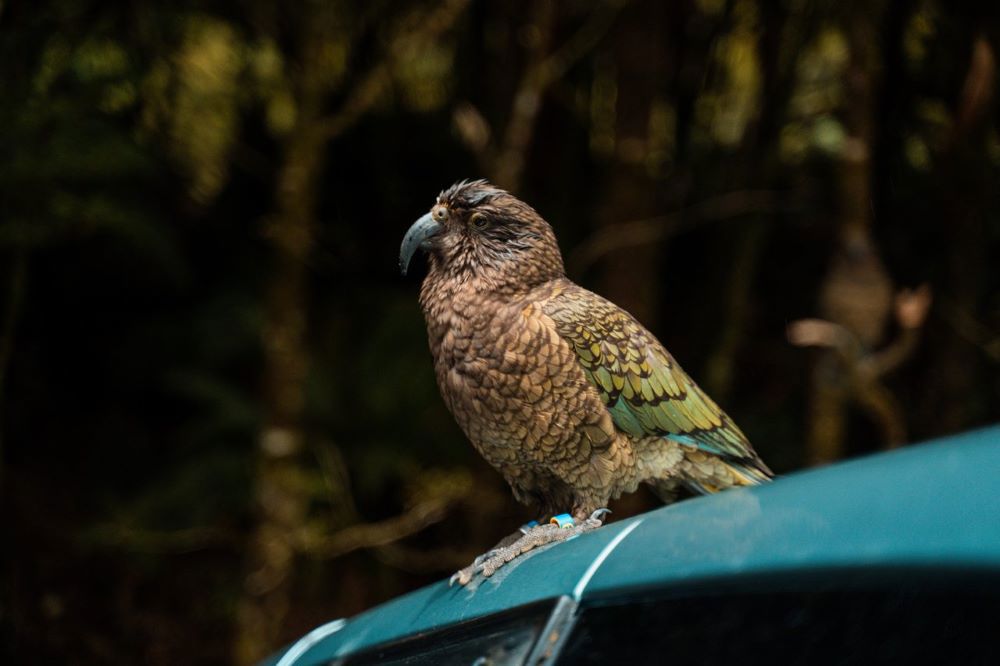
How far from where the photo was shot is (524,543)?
2045 millimetres

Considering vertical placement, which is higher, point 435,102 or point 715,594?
point 435,102

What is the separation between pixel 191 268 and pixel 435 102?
6.56ft

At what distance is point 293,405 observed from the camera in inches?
171

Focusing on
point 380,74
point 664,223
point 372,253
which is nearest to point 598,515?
point 380,74

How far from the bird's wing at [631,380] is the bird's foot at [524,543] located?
0.81 ft

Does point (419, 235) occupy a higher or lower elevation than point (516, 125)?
lower

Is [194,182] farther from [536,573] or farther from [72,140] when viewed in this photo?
[536,573]

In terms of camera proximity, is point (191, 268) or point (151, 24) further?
point (191, 268)

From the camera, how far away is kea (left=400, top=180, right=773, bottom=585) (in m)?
2.11

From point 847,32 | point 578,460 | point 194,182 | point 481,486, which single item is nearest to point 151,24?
point 194,182

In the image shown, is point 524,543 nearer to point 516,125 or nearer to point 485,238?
point 485,238

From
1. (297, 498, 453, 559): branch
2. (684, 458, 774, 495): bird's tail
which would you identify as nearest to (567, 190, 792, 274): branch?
(297, 498, 453, 559): branch

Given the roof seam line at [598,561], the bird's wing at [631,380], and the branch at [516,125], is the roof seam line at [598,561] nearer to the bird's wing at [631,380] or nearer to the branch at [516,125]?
the bird's wing at [631,380]

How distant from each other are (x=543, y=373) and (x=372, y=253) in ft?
15.8
